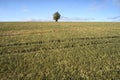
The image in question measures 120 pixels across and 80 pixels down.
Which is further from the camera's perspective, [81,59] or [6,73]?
[81,59]

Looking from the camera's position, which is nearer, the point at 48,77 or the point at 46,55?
the point at 48,77

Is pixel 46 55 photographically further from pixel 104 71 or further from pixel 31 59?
pixel 104 71

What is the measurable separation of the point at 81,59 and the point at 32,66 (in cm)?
368

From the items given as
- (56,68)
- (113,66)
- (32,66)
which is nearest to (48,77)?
(56,68)

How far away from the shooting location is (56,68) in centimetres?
952

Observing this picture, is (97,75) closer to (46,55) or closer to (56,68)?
(56,68)

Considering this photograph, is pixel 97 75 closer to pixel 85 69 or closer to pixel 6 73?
pixel 85 69

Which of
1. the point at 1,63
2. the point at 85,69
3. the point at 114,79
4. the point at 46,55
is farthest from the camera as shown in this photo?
the point at 46,55

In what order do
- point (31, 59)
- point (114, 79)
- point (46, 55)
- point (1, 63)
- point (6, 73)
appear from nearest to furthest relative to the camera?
point (114, 79)
point (6, 73)
point (1, 63)
point (31, 59)
point (46, 55)

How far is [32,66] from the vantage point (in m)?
9.82

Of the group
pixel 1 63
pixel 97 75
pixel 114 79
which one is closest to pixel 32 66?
pixel 1 63

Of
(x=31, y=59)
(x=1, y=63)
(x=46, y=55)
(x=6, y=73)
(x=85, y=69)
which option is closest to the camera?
(x=6, y=73)

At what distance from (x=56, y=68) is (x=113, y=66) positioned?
3749 mm

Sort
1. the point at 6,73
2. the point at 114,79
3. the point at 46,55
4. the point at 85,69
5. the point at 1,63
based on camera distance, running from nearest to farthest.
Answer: the point at 114,79, the point at 6,73, the point at 85,69, the point at 1,63, the point at 46,55
